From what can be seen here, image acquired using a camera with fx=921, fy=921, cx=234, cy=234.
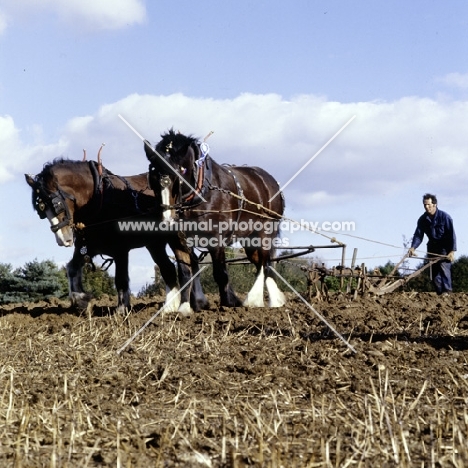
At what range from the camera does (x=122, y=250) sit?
10125 millimetres

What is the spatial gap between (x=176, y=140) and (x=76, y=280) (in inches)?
83.8

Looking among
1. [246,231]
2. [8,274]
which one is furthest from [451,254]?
[8,274]

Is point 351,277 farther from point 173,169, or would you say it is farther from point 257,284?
point 173,169

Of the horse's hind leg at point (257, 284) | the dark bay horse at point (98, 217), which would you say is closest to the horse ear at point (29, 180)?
the dark bay horse at point (98, 217)

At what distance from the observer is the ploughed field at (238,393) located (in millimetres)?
3703

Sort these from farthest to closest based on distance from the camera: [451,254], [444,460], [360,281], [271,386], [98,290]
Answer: [98,290], [451,254], [360,281], [271,386], [444,460]

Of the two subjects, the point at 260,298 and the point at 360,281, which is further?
the point at 360,281

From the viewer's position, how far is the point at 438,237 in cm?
1283

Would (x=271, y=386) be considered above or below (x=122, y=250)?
below

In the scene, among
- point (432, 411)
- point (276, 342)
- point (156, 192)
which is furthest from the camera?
point (156, 192)

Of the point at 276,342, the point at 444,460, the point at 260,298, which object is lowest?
the point at 444,460

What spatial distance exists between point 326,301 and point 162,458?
23.7 ft

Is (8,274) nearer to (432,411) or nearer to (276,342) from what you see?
(276,342)

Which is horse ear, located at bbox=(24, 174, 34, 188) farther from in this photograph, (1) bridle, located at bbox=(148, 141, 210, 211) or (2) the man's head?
(2) the man's head
